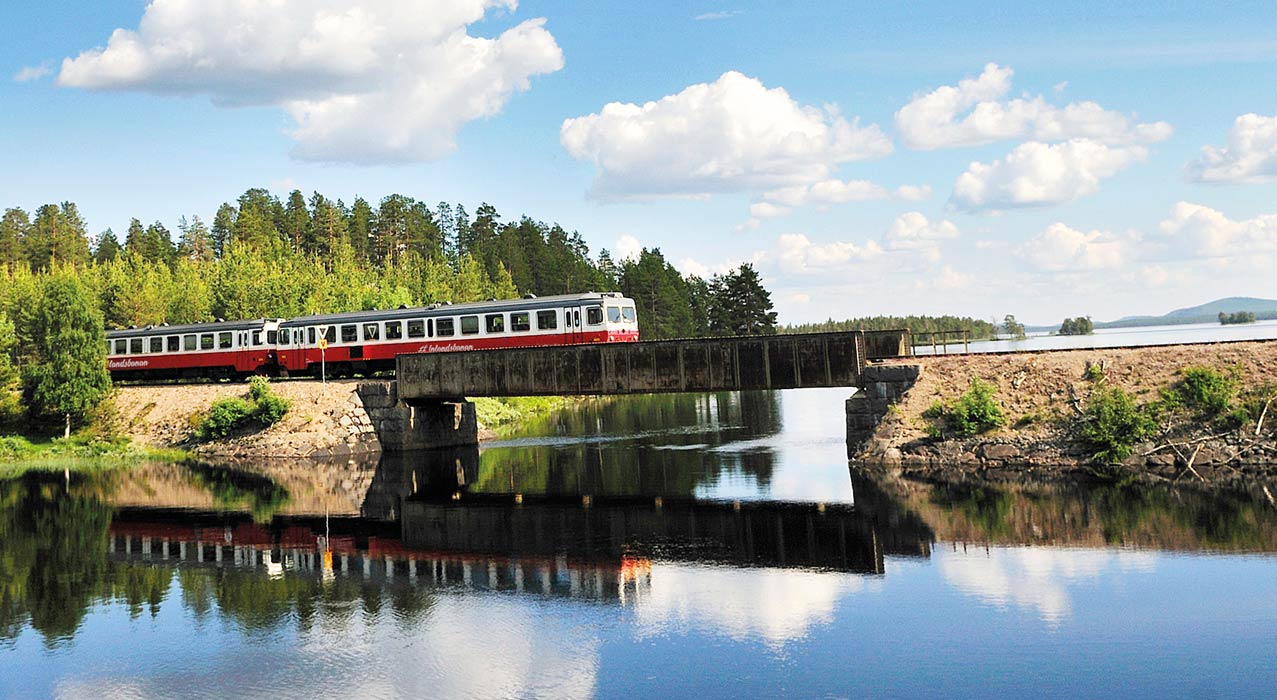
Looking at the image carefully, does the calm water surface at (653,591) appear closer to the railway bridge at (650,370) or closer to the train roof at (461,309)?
the railway bridge at (650,370)

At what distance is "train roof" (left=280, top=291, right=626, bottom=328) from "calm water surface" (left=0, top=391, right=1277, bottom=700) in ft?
40.0

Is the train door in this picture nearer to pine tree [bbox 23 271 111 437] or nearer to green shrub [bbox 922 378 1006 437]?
green shrub [bbox 922 378 1006 437]

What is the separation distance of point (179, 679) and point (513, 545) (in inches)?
477

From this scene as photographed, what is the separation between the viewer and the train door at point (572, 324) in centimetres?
5119

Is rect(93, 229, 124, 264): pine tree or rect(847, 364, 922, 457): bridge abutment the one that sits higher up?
A: rect(93, 229, 124, 264): pine tree

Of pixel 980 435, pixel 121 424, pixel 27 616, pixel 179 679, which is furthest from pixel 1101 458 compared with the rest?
pixel 121 424

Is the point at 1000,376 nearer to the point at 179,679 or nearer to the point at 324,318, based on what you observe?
the point at 179,679

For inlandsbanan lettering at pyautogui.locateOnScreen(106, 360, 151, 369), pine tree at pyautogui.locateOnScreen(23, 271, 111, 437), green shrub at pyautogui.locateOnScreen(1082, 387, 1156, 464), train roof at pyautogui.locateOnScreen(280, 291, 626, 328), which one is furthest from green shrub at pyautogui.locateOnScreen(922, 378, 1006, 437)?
pine tree at pyautogui.locateOnScreen(23, 271, 111, 437)

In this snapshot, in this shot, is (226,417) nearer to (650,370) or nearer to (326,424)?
(326,424)

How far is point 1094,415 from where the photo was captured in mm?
38750

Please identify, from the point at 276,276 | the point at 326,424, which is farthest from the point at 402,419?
the point at 276,276

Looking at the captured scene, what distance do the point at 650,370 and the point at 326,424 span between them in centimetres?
1982

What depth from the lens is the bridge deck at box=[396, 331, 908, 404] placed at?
4431cm

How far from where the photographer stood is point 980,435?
40625 mm
